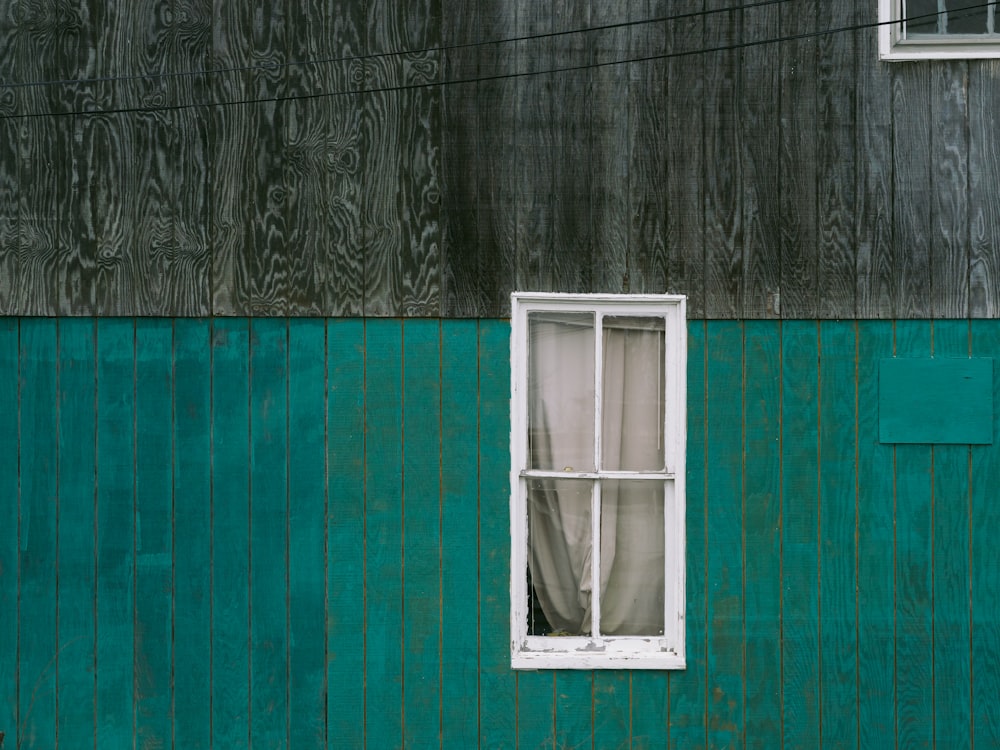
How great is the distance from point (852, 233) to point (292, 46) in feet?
9.38

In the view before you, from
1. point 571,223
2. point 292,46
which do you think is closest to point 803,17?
point 571,223

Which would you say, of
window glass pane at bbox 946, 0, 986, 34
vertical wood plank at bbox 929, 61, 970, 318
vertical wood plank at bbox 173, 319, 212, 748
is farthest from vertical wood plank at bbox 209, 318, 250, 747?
window glass pane at bbox 946, 0, 986, 34

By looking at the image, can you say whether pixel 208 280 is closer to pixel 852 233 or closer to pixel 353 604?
pixel 353 604

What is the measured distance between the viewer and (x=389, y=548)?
493 cm

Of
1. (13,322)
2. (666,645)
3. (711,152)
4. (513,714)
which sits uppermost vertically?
(711,152)

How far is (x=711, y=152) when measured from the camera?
4.98m

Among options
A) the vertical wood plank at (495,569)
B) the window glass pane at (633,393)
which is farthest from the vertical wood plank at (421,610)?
the window glass pane at (633,393)

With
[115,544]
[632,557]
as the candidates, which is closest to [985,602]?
[632,557]

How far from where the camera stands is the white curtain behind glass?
5.03 m

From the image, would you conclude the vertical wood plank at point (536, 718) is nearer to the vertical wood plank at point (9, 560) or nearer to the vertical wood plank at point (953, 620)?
the vertical wood plank at point (953, 620)

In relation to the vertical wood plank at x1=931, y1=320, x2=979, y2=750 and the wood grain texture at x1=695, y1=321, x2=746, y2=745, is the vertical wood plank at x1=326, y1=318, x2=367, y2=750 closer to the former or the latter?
the wood grain texture at x1=695, y1=321, x2=746, y2=745

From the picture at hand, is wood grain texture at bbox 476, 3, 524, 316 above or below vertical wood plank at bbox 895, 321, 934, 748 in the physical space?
above

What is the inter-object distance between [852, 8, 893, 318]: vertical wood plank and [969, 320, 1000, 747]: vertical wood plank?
70 cm

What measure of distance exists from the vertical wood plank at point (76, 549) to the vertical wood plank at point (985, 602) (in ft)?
13.8
